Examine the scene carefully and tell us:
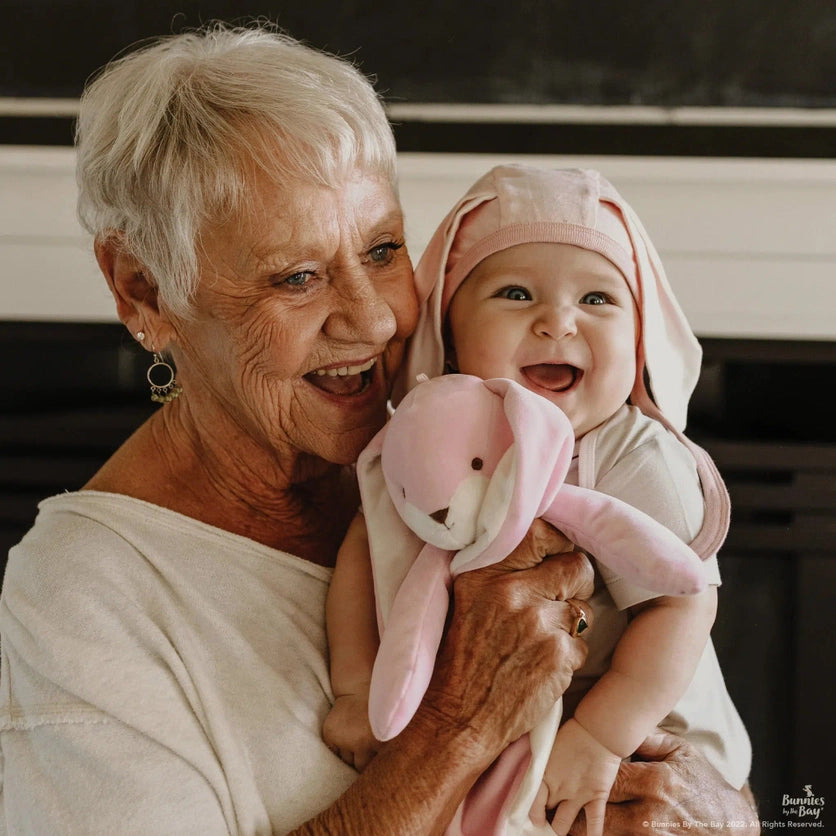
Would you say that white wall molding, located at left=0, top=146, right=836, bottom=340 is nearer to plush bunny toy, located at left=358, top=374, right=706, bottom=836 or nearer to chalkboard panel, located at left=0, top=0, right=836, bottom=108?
chalkboard panel, located at left=0, top=0, right=836, bottom=108

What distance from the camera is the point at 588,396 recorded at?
109 cm

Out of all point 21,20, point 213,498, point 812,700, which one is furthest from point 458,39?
point 812,700

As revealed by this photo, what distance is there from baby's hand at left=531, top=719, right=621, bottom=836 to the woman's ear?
76 cm

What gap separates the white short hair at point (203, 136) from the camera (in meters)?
1.13

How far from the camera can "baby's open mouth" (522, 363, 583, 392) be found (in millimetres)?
1110

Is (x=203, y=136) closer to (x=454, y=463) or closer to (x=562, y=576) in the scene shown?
(x=454, y=463)

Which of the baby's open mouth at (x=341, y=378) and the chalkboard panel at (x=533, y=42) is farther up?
the chalkboard panel at (x=533, y=42)

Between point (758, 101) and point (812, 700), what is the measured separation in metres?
1.21

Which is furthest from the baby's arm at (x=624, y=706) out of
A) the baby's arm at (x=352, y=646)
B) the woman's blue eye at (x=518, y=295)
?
the woman's blue eye at (x=518, y=295)

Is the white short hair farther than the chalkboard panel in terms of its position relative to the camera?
No

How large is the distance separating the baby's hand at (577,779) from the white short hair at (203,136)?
2.40 ft

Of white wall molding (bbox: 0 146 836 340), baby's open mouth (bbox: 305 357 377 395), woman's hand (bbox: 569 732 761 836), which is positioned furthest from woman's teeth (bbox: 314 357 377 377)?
white wall molding (bbox: 0 146 836 340)

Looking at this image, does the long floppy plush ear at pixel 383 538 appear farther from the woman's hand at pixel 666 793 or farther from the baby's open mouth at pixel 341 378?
the woman's hand at pixel 666 793

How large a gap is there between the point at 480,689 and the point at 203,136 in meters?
0.75
